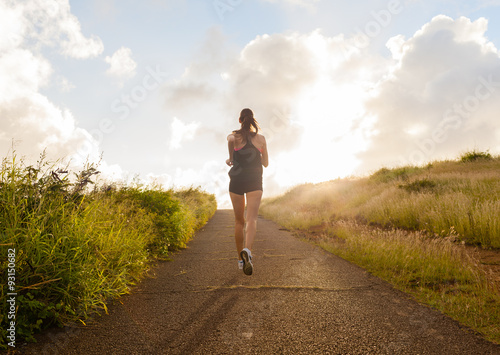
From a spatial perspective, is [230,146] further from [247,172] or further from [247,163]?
[247,172]

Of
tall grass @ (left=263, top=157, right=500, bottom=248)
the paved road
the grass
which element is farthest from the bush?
the paved road

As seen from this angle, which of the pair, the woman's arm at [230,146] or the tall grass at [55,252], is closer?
the tall grass at [55,252]

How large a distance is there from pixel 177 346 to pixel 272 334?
87 centimetres

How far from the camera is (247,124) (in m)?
4.52

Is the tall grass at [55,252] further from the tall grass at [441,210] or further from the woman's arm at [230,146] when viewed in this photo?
the tall grass at [441,210]

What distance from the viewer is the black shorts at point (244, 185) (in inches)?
170

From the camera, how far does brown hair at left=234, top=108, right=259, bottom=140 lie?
4438mm

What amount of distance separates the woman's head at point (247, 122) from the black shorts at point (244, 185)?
0.79 m

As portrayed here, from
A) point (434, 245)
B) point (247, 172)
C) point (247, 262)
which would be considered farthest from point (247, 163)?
point (434, 245)

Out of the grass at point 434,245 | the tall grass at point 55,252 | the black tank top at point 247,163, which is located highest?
the black tank top at point 247,163

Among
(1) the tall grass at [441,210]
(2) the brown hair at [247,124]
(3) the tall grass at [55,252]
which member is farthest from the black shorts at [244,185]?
(1) the tall grass at [441,210]

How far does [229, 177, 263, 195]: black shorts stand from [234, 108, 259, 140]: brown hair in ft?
2.30

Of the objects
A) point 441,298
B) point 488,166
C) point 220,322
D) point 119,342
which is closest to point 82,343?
point 119,342

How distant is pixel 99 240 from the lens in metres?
3.76
